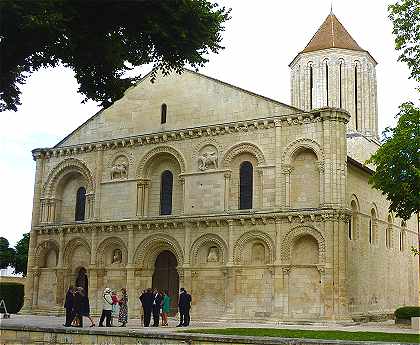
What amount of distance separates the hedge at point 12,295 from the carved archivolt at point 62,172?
6.86 m

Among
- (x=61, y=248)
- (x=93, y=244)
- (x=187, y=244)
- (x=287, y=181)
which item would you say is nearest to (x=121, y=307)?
(x=187, y=244)

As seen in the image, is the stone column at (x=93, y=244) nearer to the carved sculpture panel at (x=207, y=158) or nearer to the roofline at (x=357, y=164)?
the carved sculpture panel at (x=207, y=158)

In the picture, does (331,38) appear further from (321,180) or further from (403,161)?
(403,161)

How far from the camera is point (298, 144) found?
105 feet

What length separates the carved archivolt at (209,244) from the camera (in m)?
32.9

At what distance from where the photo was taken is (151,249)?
3534 centimetres

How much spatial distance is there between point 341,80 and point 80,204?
67.0 feet

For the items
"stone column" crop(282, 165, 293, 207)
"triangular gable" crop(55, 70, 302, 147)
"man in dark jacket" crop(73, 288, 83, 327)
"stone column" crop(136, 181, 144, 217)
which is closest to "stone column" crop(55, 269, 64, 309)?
"stone column" crop(136, 181, 144, 217)

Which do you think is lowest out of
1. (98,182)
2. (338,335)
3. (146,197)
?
(338,335)

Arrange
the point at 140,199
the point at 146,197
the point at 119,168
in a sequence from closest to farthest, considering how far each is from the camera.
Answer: the point at 140,199
the point at 146,197
the point at 119,168

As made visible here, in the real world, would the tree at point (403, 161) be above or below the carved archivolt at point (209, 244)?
above

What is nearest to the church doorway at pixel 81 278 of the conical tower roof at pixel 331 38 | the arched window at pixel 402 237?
the arched window at pixel 402 237

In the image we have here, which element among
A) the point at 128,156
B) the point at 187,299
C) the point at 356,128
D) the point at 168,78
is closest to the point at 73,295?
the point at 187,299

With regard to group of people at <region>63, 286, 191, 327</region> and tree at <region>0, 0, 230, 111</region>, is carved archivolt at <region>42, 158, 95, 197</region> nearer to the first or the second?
group of people at <region>63, 286, 191, 327</region>
